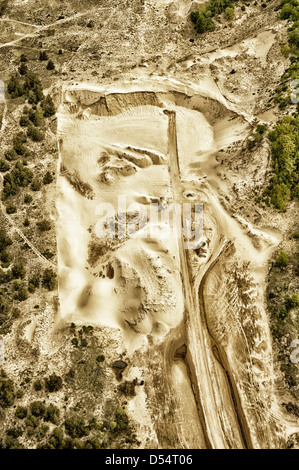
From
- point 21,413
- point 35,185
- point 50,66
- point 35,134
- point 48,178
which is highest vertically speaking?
point 50,66

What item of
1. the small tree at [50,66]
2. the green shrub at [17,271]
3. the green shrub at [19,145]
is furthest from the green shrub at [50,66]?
the green shrub at [17,271]

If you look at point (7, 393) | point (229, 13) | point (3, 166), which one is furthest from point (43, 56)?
point (7, 393)

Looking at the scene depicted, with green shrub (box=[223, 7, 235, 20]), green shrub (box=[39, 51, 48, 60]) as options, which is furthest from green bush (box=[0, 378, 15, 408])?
green shrub (box=[223, 7, 235, 20])

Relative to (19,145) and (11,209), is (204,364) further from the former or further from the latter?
(19,145)

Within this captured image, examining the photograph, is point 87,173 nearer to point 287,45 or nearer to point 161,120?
point 161,120

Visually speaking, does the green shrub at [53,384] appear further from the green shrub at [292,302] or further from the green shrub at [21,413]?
the green shrub at [292,302]

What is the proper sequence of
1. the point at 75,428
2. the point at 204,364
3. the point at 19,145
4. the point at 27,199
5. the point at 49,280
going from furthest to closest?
the point at 19,145 → the point at 27,199 → the point at 49,280 → the point at 204,364 → the point at 75,428

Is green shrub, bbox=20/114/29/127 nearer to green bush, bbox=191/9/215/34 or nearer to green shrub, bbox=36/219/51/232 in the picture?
green shrub, bbox=36/219/51/232
